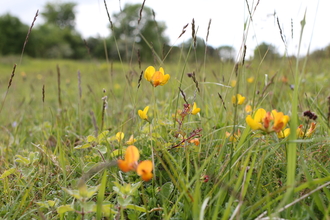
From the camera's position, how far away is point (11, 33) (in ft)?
107

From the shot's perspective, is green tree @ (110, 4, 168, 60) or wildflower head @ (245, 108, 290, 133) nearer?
wildflower head @ (245, 108, 290, 133)

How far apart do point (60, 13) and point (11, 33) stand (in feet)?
79.9

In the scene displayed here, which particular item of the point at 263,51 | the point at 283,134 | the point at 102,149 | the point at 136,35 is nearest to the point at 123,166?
the point at 102,149

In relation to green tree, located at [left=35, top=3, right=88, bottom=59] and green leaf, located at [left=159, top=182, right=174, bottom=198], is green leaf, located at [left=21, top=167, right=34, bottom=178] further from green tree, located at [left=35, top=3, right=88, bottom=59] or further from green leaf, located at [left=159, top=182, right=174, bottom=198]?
green tree, located at [left=35, top=3, right=88, bottom=59]

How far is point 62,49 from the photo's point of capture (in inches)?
1310

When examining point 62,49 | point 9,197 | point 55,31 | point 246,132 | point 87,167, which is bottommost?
point 9,197

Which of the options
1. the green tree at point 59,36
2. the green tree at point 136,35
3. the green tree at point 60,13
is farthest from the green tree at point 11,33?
the green tree at point 60,13

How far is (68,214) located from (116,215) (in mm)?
161

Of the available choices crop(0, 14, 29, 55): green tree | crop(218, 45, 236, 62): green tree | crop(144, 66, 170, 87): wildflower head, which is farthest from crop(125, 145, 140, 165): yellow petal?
crop(0, 14, 29, 55): green tree

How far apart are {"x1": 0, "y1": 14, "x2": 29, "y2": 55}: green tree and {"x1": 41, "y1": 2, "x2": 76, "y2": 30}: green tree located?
21.7 metres


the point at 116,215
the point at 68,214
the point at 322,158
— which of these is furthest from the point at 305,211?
the point at 68,214

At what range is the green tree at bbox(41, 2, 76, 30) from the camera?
178ft

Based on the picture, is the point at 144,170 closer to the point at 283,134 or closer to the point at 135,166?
the point at 135,166

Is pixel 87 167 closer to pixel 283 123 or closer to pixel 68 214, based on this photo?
pixel 68 214
